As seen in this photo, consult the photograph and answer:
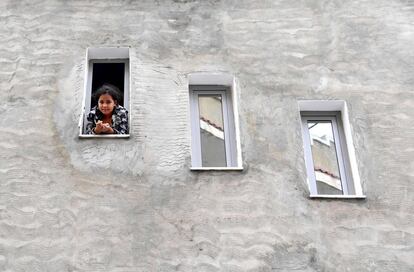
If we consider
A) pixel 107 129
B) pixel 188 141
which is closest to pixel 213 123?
pixel 188 141

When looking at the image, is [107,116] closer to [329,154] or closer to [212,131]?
[212,131]

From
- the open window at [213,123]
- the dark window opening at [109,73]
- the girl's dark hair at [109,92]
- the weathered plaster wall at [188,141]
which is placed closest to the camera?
the weathered plaster wall at [188,141]

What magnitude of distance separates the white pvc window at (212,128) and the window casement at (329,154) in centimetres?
84

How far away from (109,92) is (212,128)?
1.25m

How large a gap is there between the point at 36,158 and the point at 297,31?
11.3ft

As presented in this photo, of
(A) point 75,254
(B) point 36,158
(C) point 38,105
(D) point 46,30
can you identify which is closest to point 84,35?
(D) point 46,30

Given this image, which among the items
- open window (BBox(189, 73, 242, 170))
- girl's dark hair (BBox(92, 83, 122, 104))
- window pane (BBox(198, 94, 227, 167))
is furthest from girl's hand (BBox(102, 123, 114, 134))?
window pane (BBox(198, 94, 227, 167))

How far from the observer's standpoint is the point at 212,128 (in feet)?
24.9

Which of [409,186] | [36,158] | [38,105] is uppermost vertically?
[38,105]

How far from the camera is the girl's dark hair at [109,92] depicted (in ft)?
25.2

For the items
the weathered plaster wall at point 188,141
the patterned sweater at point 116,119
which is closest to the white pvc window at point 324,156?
the weathered plaster wall at point 188,141

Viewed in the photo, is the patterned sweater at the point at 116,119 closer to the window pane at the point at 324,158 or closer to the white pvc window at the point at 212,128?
the white pvc window at the point at 212,128

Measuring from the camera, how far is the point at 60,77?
7.66 m

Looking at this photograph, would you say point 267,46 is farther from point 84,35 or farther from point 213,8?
point 84,35
